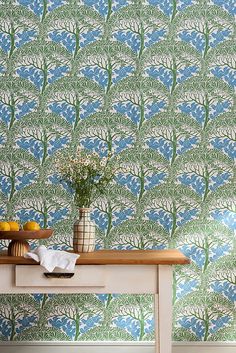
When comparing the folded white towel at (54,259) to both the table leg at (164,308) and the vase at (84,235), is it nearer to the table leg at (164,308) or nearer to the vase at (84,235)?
the vase at (84,235)

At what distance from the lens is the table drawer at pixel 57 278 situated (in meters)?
3.66

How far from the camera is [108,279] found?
3.70 m

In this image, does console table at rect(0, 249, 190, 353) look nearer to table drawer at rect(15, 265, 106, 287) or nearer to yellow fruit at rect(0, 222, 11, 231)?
table drawer at rect(15, 265, 106, 287)

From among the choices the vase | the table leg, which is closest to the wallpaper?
the vase

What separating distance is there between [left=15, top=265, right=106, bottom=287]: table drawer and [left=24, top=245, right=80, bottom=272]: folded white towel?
2.3 inches

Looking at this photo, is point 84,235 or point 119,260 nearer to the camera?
point 119,260

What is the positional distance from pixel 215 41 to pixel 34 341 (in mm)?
2253

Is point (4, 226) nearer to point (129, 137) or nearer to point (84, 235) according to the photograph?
point (84, 235)

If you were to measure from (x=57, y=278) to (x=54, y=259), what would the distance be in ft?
0.34

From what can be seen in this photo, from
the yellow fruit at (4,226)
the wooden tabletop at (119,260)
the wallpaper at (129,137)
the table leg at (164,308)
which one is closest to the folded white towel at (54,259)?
the wooden tabletop at (119,260)

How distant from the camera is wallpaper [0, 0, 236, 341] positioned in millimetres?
4402

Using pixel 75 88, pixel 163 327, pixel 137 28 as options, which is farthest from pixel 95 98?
pixel 163 327

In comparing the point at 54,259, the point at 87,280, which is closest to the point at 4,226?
the point at 54,259

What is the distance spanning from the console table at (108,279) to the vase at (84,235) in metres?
0.28
